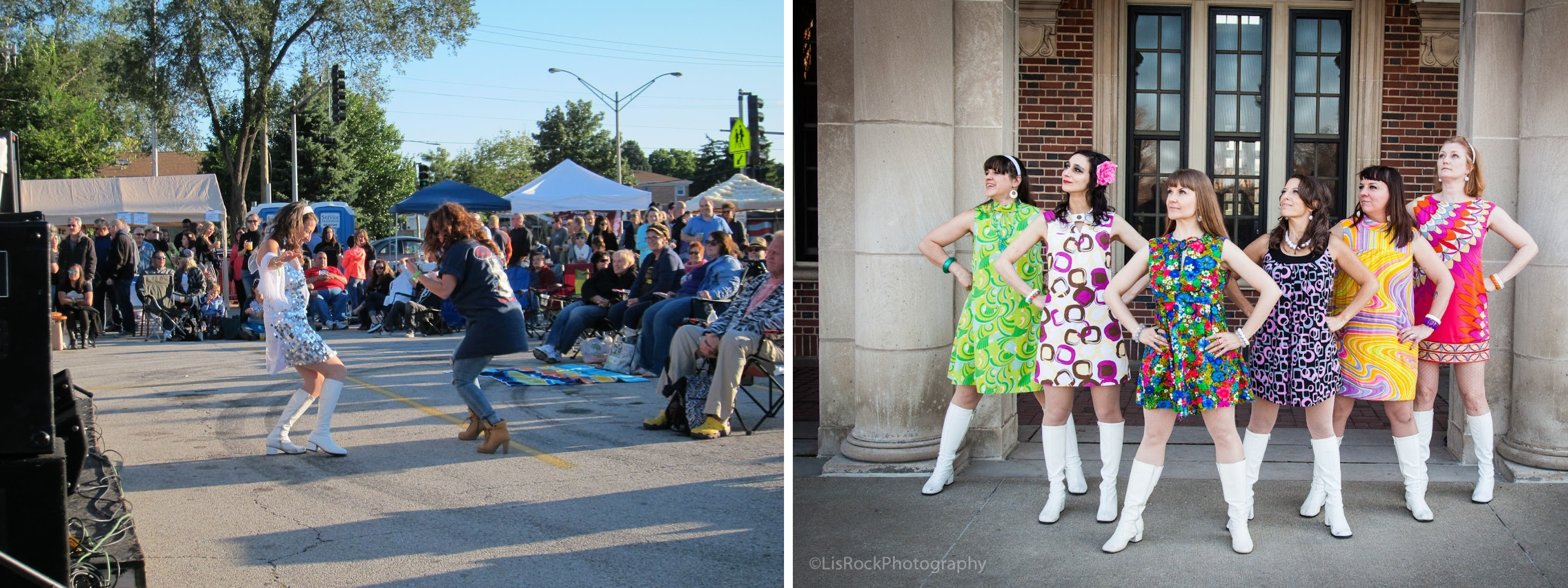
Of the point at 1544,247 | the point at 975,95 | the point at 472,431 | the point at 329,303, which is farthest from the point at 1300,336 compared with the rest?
the point at 329,303

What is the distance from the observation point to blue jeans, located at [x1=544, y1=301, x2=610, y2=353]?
11734 millimetres

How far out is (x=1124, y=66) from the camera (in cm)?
1044

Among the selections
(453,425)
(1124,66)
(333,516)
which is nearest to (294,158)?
(453,425)

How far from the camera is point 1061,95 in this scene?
10469 mm

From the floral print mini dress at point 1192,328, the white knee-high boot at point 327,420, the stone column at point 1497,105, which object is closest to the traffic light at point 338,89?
the white knee-high boot at point 327,420

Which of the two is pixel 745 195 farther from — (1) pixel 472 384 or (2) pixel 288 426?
(2) pixel 288 426

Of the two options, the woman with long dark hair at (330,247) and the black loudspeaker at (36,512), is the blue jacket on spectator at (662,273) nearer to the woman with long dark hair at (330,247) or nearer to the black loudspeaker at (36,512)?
the woman with long dark hair at (330,247)

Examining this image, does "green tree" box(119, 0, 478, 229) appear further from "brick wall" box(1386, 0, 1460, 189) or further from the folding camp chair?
"brick wall" box(1386, 0, 1460, 189)

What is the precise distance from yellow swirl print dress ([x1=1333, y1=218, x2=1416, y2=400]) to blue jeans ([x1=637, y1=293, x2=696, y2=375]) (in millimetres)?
5190

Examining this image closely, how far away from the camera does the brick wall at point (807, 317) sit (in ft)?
36.3

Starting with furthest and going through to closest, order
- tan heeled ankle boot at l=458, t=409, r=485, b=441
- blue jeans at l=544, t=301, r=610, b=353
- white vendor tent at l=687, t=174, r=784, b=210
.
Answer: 1. white vendor tent at l=687, t=174, r=784, b=210
2. blue jeans at l=544, t=301, r=610, b=353
3. tan heeled ankle boot at l=458, t=409, r=485, b=441

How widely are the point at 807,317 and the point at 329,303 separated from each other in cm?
908

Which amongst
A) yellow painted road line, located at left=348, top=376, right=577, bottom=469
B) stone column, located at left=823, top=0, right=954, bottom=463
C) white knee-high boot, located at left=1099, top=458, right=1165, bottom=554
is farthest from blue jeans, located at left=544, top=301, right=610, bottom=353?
white knee-high boot, located at left=1099, top=458, right=1165, bottom=554

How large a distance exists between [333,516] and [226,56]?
4.83m
